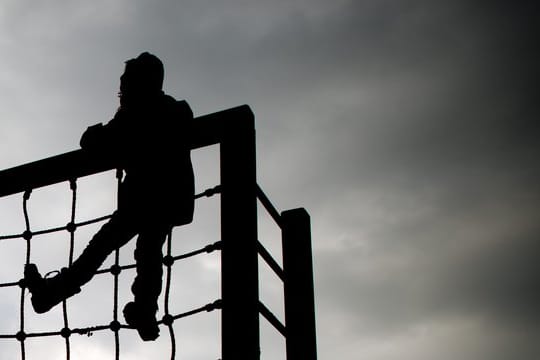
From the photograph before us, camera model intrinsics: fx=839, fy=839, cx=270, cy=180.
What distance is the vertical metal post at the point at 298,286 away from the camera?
393cm

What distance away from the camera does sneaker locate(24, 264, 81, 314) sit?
3912mm

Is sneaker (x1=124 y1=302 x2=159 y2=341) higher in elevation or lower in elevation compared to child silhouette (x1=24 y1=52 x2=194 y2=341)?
lower

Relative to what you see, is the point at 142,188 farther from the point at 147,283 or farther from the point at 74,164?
the point at 74,164

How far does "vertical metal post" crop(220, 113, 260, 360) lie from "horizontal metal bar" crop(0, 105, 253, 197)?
40 millimetres

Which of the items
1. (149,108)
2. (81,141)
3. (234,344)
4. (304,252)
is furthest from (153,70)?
(234,344)

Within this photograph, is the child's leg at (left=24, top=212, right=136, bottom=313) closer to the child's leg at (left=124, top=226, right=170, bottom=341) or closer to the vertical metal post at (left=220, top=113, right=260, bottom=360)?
the child's leg at (left=124, top=226, right=170, bottom=341)

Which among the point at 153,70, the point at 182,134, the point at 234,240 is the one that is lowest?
the point at 234,240

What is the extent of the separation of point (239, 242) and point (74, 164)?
48.1 inches

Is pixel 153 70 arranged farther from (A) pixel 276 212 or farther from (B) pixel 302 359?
(B) pixel 302 359

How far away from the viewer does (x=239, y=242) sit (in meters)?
3.40

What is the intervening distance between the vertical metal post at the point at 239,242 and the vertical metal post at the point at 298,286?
70 cm

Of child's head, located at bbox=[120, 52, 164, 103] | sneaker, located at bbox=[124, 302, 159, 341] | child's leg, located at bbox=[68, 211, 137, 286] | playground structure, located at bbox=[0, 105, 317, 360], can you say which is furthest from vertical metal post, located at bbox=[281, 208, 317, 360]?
child's head, located at bbox=[120, 52, 164, 103]

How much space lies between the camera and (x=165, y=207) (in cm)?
377

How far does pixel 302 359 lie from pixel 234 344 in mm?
754
